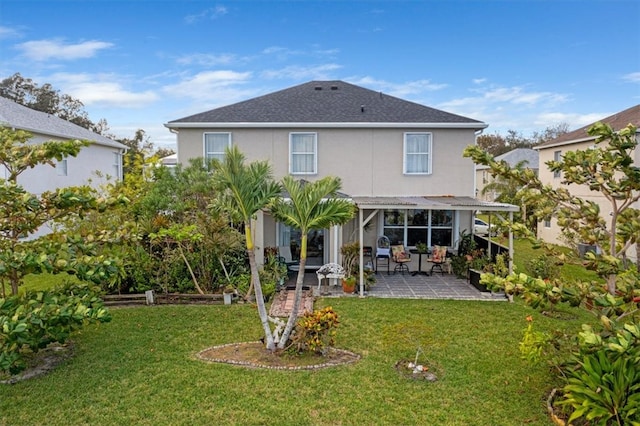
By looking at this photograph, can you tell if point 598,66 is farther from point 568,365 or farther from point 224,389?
point 224,389

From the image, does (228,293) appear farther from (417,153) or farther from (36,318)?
(417,153)

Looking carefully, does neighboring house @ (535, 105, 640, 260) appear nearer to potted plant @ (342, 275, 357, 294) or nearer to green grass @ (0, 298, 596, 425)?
potted plant @ (342, 275, 357, 294)

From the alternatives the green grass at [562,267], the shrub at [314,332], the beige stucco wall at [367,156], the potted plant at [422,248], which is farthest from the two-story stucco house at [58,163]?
the green grass at [562,267]

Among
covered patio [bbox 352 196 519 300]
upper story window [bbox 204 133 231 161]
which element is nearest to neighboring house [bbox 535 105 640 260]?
covered patio [bbox 352 196 519 300]

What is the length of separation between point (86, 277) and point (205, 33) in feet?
54.2

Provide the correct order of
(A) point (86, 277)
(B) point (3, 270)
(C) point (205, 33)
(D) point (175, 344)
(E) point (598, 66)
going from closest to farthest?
(B) point (3, 270)
(A) point (86, 277)
(D) point (175, 344)
(C) point (205, 33)
(E) point (598, 66)

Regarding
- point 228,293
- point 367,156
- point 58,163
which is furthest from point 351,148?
point 58,163

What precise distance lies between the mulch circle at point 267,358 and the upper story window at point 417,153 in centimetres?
992

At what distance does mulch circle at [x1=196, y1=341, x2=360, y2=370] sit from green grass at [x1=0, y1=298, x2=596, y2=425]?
0.76 ft

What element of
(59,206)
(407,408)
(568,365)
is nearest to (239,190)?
(59,206)

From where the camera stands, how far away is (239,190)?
8.08m

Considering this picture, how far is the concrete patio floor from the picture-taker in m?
13.6

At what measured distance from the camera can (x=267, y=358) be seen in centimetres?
845

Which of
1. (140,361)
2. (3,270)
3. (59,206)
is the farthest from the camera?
(140,361)
